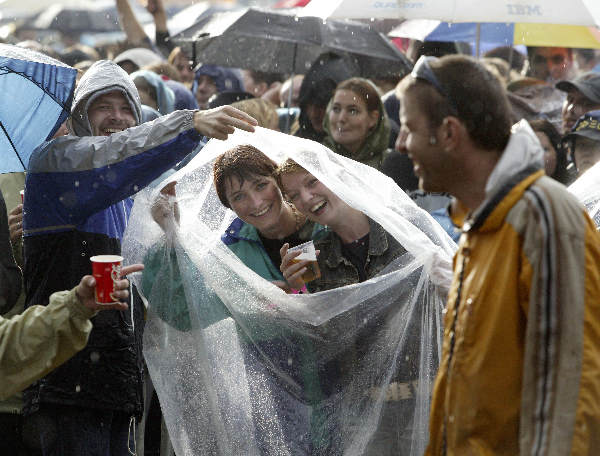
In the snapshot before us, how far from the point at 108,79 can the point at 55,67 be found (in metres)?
0.31

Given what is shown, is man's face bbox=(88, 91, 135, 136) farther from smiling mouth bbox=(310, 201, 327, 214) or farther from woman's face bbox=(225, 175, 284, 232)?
smiling mouth bbox=(310, 201, 327, 214)

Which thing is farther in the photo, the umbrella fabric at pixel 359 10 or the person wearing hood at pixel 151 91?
the person wearing hood at pixel 151 91

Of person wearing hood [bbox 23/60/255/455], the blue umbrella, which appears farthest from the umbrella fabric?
person wearing hood [bbox 23/60/255/455]

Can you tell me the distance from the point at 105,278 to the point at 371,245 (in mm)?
1141

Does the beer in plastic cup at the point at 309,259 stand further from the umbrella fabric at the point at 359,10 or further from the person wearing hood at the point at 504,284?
the umbrella fabric at the point at 359,10

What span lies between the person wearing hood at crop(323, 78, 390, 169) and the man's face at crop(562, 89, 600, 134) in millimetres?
1345

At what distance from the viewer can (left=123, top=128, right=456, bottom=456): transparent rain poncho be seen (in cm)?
329

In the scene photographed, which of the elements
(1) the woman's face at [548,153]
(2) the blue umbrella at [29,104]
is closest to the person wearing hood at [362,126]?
(1) the woman's face at [548,153]

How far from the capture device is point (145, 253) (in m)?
3.61

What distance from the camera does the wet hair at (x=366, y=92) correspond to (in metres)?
5.24

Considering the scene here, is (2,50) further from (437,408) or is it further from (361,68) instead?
(361,68)

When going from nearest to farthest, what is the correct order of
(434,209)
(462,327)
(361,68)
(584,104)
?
(462,327) < (434,209) < (584,104) < (361,68)

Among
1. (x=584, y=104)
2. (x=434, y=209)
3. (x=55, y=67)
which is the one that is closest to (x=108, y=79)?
(x=55, y=67)

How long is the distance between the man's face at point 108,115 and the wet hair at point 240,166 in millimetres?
476
